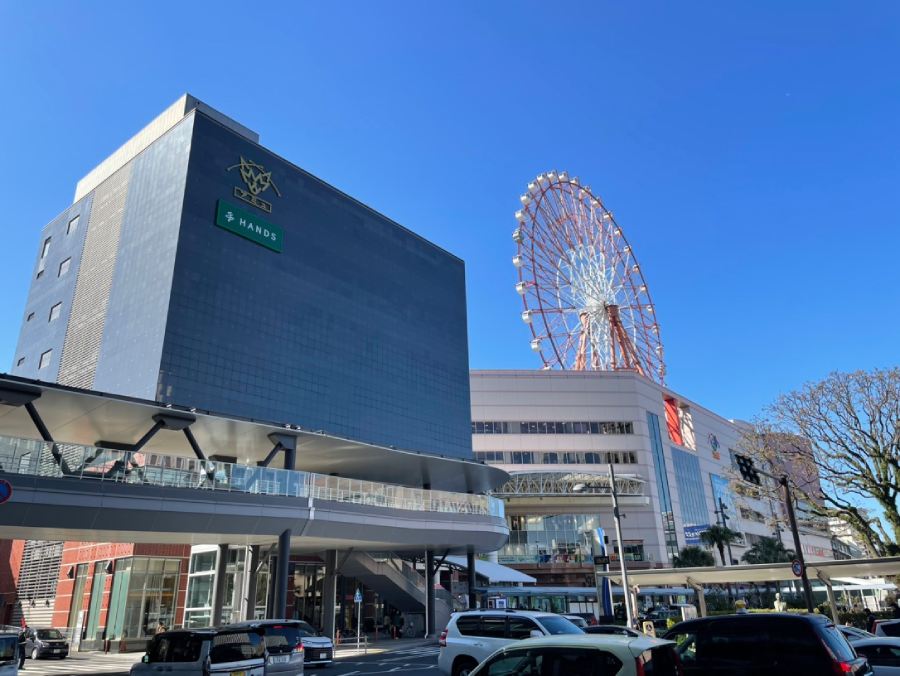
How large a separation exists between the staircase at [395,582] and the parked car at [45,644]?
14.2 m

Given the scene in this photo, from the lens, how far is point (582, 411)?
241 ft

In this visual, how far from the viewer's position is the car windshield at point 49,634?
31969 mm

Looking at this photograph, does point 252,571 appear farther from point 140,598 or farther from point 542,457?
point 542,457

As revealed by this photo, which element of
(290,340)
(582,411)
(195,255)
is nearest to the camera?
(195,255)

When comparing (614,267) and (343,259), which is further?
(614,267)

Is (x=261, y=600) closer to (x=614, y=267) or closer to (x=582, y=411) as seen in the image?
(x=582, y=411)

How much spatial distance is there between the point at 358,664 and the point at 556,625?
1188cm

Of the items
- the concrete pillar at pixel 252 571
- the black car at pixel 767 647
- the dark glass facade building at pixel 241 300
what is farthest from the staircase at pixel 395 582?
the black car at pixel 767 647

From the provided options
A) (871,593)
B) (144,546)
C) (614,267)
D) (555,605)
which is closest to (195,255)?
(144,546)

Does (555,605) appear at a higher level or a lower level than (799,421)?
lower

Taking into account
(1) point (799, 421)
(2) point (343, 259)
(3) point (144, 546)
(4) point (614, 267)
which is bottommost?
(3) point (144, 546)

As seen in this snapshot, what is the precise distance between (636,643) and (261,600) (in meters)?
36.1

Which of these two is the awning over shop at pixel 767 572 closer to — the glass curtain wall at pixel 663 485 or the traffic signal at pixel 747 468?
the traffic signal at pixel 747 468

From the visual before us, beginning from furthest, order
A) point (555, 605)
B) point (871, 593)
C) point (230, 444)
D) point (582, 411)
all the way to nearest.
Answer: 1. point (582, 411)
2. point (871, 593)
3. point (555, 605)
4. point (230, 444)
